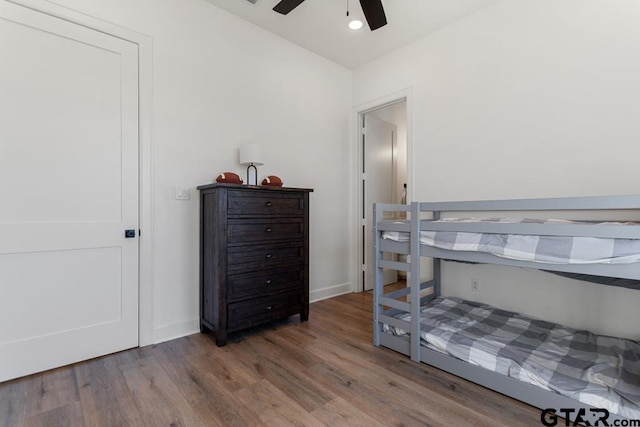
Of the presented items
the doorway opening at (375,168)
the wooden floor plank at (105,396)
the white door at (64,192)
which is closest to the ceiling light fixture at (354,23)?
the doorway opening at (375,168)

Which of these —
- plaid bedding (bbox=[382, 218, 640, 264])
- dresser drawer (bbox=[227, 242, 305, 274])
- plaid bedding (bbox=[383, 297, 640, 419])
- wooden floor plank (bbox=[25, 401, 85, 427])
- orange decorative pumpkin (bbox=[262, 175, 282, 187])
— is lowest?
wooden floor plank (bbox=[25, 401, 85, 427])

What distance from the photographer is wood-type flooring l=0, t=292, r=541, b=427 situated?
1.52m

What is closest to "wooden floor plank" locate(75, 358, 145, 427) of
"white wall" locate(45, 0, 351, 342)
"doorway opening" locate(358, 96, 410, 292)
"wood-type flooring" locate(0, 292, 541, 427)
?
"wood-type flooring" locate(0, 292, 541, 427)

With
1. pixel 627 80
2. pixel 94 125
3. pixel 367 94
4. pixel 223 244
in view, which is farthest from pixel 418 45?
pixel 94 125

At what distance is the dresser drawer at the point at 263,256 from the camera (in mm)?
2381

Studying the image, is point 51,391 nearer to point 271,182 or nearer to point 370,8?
point 271,182

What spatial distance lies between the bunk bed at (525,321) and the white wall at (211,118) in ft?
4.51

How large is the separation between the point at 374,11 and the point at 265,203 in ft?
5.48

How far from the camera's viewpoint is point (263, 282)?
2.56 metres

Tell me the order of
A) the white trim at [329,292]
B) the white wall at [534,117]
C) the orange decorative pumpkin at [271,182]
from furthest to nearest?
1. the white trim at [329,292]
2. the orange decorative pumpkin at [271,182]
3. the white wall at [534,117]

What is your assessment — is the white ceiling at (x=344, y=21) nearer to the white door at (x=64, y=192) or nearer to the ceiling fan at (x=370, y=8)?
the ceiling fan at (x=370, y=8)

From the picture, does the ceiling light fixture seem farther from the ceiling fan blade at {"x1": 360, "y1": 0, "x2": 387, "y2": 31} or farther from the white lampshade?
the white lampshade

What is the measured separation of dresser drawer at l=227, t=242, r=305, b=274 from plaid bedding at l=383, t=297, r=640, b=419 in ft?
3.25

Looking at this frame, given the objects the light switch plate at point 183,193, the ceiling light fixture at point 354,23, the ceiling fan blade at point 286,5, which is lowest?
the light switch plate at point 183,193
